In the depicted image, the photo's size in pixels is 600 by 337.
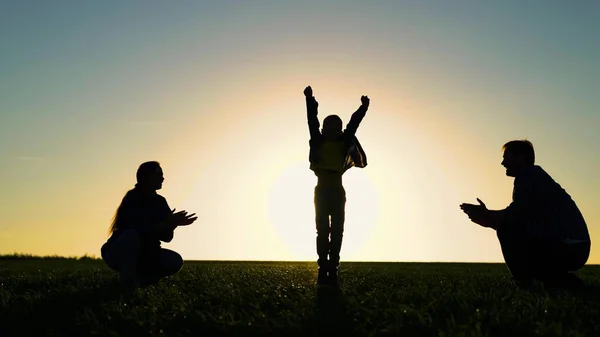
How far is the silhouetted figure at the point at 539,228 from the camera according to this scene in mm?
9016

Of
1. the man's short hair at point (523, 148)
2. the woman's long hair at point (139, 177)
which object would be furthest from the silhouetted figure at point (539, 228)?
the woman's long hair at point (139, 177)

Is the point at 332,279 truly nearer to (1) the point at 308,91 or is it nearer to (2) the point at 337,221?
(2) the point at 337,221

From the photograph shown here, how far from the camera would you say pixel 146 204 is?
1002 centimetres

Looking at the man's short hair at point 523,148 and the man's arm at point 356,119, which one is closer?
the man's short hair at point 523,148

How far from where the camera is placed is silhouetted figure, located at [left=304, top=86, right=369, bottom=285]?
11.2 meters

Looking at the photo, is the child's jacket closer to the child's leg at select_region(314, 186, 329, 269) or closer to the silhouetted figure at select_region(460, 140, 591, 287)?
the child's leg at select_region(314, 186, 329, 269)

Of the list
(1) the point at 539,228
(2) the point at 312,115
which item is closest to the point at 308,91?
(2) the point at 312,115

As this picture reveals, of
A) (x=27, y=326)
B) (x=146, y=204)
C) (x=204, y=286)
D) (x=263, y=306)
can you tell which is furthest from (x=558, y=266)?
(x=27, y=326)

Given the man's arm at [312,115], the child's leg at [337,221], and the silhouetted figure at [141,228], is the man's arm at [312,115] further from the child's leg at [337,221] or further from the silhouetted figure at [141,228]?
the silhouetted figure at [141,228]

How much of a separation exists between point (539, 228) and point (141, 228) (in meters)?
5.73

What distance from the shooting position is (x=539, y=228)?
9.11m

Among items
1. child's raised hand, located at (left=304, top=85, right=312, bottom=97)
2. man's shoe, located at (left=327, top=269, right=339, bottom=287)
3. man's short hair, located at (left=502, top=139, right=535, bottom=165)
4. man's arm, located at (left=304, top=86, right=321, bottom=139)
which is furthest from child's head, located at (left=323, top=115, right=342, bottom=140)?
man's short hair, located at (left=502, top=139, right=535, bottom=165)

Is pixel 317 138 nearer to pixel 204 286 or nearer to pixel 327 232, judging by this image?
pixel 327 232

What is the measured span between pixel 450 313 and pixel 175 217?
466 cm
